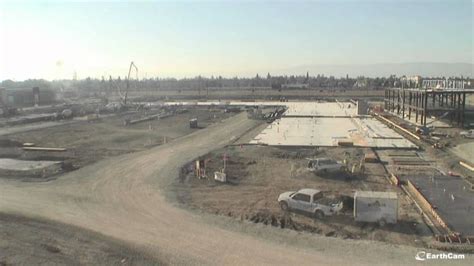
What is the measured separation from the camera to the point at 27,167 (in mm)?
27844

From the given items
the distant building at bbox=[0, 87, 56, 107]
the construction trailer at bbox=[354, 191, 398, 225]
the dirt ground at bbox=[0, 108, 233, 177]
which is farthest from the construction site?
the distant building at bbox=[0, 87, 56, 107]

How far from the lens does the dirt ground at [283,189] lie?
15.9m

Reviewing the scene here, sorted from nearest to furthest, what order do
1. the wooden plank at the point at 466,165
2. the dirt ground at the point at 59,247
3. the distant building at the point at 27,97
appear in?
the dirt ground at the point at 59,247, the wooden plank at the point at 466,165, the distant building at the point at 27,97

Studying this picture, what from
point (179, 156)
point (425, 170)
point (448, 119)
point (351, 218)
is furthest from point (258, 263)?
point (448, 119)

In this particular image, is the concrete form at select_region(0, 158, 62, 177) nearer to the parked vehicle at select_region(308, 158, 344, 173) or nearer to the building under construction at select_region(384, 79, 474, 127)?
the parked vehicle at select_region(308, 158, 344, 173)

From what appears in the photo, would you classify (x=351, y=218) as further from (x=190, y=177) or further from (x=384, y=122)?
(x=384, y=122)

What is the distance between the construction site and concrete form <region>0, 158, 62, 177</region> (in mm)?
115

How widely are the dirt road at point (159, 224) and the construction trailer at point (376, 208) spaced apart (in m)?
2.03

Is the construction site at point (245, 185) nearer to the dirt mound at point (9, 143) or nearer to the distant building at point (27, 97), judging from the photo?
the dirt mound at point (9, 143)

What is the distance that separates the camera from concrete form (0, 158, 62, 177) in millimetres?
25984

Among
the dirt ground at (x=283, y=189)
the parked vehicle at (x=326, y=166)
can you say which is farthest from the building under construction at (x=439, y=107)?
the parked vehicle at (x=326, y=166)

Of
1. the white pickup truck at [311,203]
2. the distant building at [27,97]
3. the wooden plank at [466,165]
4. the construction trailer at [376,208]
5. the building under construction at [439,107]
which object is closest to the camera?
the construction trailer at [376,208]

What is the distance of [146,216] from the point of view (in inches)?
691

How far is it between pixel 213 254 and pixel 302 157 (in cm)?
1745
